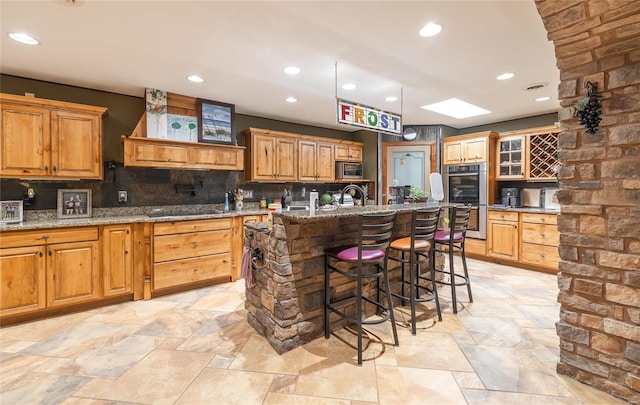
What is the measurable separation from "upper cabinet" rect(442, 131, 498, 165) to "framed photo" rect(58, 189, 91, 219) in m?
5.64

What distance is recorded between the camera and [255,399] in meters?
1.81

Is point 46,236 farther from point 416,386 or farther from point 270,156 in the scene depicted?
point 416,386

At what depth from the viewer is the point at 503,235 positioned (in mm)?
4875

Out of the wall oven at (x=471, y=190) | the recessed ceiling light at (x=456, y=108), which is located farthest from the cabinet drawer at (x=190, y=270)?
the wall oven at (x=471, y=190)

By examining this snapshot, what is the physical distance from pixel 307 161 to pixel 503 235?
3.50 metres

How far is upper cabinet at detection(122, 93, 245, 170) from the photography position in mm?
3578

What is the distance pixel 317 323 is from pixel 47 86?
3935 millimetres

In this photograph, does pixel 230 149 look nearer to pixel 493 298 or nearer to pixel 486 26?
pixel 486 26

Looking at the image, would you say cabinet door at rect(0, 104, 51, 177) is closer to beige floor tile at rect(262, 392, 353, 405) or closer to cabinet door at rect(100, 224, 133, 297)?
cabinet door at rect(100, 224, 133, 297)

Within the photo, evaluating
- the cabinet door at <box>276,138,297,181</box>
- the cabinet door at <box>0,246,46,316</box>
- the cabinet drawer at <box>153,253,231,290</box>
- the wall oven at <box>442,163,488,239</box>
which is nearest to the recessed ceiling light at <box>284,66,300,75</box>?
the cabinet door at <box>276,138,297,181</box>

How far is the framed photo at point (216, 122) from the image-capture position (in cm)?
403

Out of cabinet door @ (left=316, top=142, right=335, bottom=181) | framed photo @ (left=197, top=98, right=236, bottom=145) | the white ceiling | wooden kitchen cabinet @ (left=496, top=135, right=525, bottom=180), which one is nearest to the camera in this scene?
the white ceiling

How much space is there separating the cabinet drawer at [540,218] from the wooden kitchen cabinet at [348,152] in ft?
9.70

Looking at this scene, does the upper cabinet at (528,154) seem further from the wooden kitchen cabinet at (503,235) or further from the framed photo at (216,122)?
the framed photo at (216,122)
